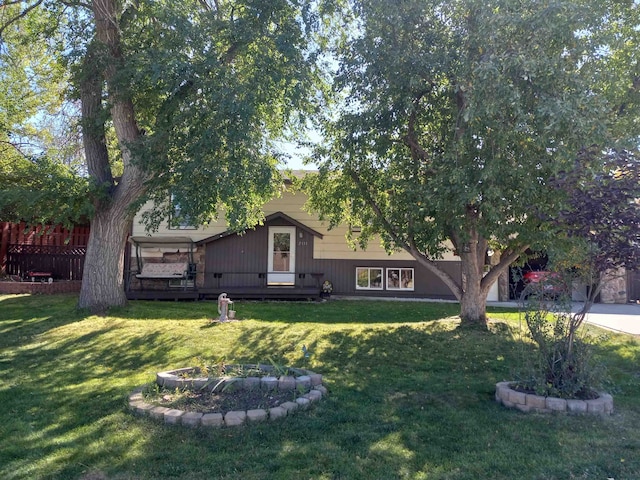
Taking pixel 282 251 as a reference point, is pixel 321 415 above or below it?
below

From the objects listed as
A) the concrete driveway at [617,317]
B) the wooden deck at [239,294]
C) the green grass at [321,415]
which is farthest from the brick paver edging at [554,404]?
the wooden deck at [239,294]

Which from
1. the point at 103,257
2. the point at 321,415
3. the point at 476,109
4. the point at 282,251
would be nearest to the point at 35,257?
the point at 103,257

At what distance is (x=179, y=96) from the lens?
902cm

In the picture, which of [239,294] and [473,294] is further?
[239,294]

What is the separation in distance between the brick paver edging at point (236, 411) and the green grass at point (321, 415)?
4.6 inches

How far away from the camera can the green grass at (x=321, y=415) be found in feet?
11.5

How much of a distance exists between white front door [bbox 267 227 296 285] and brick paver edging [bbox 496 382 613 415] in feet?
36.2

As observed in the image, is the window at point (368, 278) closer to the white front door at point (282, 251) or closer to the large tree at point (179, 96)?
the white front door at point (282, 251)

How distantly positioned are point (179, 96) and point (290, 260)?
7723 mm

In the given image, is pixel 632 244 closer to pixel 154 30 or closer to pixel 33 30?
pixel 154 30

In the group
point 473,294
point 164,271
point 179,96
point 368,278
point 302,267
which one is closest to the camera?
point 179,96

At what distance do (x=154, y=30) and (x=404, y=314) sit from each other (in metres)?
8.61

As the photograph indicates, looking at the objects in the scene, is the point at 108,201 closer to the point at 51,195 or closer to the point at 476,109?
the point at 51,195

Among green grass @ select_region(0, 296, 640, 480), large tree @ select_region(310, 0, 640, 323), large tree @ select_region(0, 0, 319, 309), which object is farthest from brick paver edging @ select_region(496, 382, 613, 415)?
large tree @ select_region(0, 0, 319, 309)
